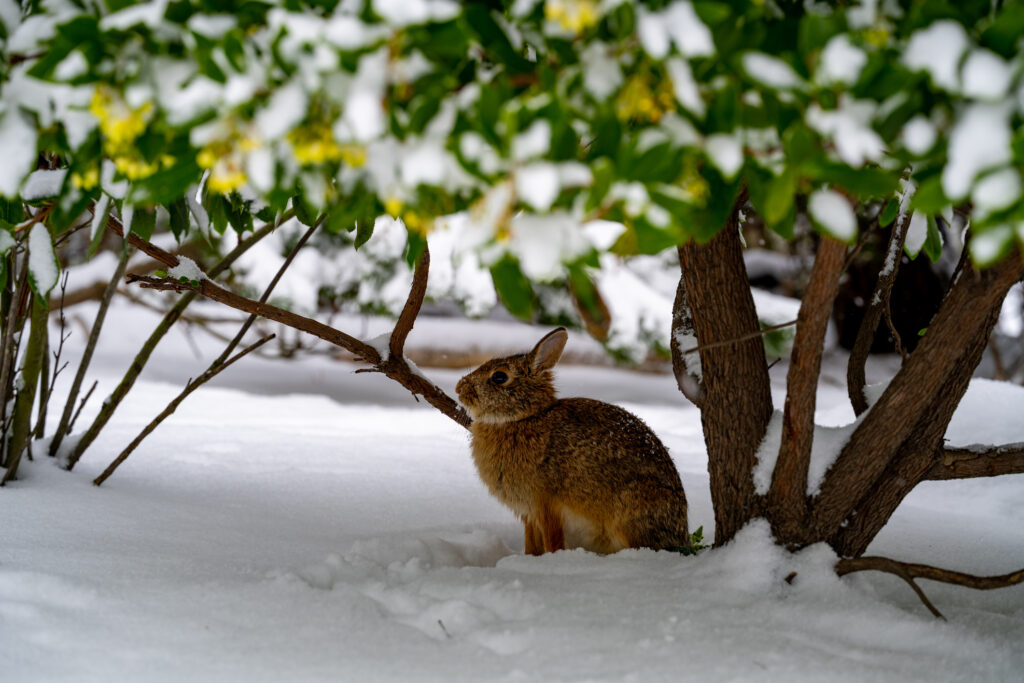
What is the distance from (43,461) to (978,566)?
260 centimetres

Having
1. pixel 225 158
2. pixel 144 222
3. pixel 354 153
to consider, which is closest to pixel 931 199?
pixel 354 153

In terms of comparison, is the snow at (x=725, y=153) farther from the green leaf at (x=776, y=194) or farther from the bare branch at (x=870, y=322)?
the bare branch at (x=870, y=322)

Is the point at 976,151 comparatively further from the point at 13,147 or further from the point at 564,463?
the point at 564,463

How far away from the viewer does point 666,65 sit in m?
1.00

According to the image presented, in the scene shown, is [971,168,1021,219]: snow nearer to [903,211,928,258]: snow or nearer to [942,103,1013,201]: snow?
[942,103,1013,201]: snow

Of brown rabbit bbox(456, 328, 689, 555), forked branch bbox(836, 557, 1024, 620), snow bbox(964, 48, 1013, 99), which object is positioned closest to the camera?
snow bbox(964, 48, 1013, 99)

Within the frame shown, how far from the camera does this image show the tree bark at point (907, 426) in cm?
175

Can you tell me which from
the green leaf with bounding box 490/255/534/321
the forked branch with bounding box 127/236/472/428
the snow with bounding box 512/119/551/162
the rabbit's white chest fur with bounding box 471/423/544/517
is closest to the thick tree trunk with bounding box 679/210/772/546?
the rabbit's white chest fur with bounding box 471/423/544/517

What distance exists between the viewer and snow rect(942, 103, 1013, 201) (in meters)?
0.91

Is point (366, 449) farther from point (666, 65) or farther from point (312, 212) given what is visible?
point (666, 65)

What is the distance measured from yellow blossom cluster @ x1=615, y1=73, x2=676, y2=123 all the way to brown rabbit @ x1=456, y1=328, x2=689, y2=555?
141 cm

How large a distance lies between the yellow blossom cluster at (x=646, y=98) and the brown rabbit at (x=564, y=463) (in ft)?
4.61

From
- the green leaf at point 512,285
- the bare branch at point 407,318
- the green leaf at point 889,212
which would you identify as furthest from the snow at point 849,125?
the bare branch at point 407,318

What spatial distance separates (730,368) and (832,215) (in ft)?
3.31
